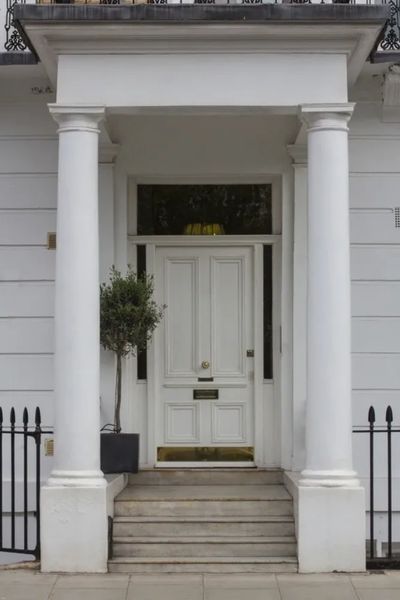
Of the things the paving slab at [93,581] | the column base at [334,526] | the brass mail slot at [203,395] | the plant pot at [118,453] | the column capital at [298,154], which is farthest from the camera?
the brass mail slot at [203,395]

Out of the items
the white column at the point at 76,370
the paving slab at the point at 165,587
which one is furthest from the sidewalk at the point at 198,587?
the white column at the point at 76,370

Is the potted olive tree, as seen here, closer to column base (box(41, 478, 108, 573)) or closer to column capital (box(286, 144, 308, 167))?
column base (box(41, 478, 108, 573))

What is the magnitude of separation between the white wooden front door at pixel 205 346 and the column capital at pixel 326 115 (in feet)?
Result: 7.81

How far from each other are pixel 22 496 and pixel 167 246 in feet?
10.0

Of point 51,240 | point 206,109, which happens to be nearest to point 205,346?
point 51,240

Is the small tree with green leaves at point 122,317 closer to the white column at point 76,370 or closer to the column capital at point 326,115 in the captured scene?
the white column at point 76,370

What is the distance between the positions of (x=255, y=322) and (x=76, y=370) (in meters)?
2.73

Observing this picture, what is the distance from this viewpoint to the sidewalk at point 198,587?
7.91 metres

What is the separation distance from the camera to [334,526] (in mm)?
8414

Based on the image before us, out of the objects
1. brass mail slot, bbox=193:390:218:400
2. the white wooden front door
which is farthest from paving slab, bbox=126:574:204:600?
brass mail slot, bbox=193:390:218:400

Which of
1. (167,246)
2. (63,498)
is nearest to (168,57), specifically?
(167,246)

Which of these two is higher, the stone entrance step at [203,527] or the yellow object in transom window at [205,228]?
the yellow object in transom window at [205,228]

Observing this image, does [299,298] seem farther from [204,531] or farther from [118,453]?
[204,531]

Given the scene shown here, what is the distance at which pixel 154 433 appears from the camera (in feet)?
34.8
